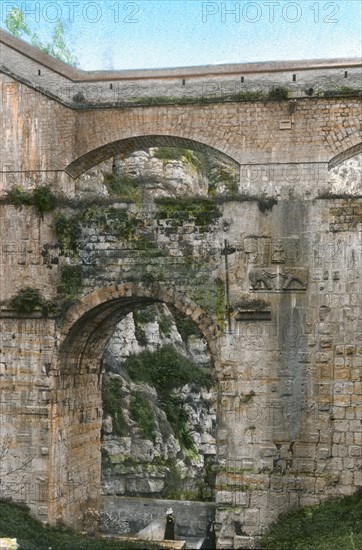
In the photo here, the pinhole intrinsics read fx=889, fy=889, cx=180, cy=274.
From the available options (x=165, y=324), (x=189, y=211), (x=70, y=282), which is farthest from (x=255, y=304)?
(x=165, y=324)

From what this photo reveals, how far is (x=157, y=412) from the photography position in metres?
26.9

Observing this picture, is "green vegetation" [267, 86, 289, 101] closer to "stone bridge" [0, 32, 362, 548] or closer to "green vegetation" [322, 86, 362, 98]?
"stone bridge" [0, 32, 362, 548]

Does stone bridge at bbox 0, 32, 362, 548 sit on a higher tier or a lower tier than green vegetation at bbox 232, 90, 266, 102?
lower

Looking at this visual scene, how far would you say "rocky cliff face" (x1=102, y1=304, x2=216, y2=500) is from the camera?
990 inches

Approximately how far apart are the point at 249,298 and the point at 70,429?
4711 millimetres

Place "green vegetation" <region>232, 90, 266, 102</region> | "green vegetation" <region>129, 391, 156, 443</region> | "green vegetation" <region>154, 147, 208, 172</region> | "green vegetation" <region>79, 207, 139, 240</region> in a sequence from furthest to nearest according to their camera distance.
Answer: "green vegetation" <region>154, 147, 208, 172</region> < "green vegetation" <region>129, 391, 156, 443</region> < "green vegetation" <region>79, 207, 139, 240</region> < "green vegetation" <region>232, 90, 266, 102</region>

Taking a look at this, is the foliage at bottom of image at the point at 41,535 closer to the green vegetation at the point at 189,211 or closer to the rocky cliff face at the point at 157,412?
the green vegetation at the point at 189,211

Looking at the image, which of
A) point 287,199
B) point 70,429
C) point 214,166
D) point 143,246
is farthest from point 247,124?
point 214,166

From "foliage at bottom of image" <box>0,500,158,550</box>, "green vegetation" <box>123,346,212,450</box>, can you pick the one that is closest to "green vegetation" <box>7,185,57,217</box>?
"foliage at bottom of image" <box>0,500,158,550</box>

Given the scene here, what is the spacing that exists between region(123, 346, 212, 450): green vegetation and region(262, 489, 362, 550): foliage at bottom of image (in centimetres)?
1125

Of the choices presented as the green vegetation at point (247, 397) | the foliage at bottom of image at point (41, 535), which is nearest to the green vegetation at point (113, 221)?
the green vegetation at point (247, 397)

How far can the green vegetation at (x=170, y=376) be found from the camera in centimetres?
2731

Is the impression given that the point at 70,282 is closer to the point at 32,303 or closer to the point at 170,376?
the point at 32,303

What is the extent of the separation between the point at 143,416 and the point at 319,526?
446 inches
